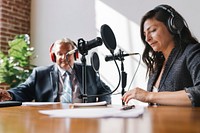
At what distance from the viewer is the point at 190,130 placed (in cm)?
50

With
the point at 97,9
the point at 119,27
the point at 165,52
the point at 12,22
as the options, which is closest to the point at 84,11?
the point at 97,9

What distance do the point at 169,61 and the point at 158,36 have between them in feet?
0.69

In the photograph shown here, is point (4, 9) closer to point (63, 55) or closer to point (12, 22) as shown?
point (12, 22)

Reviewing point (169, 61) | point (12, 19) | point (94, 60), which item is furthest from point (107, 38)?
point (12, 19)

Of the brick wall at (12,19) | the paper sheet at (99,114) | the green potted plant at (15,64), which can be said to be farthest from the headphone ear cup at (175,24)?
the brick wall at (12,19)

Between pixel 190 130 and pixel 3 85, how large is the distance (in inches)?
136

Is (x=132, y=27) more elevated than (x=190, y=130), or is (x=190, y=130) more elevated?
(x=132, y=27)

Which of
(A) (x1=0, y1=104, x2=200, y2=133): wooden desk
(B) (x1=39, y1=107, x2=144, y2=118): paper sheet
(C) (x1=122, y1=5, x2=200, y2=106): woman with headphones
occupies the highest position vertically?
(C) (x1=122, y1=5, x2=200, y2=106): woman with headphones

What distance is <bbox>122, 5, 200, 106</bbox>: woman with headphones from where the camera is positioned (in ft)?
4.06

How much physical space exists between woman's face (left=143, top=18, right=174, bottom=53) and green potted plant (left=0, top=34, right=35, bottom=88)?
2.10 meters

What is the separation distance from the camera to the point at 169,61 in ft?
5.09

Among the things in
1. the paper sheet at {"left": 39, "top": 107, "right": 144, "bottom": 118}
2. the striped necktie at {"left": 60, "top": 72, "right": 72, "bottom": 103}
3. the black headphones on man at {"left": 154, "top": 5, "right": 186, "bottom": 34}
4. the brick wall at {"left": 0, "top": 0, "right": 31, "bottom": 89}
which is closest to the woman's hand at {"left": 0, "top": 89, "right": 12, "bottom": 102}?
the striped necktie at {"left": 60, "top": 72, "right": 72, "bottom": 103}

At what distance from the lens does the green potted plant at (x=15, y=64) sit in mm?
3291

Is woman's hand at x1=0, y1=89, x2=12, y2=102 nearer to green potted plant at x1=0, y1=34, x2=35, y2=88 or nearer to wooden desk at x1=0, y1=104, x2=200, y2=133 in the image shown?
wooden desk at x1=0, y1=104, x2=200, y2=133
